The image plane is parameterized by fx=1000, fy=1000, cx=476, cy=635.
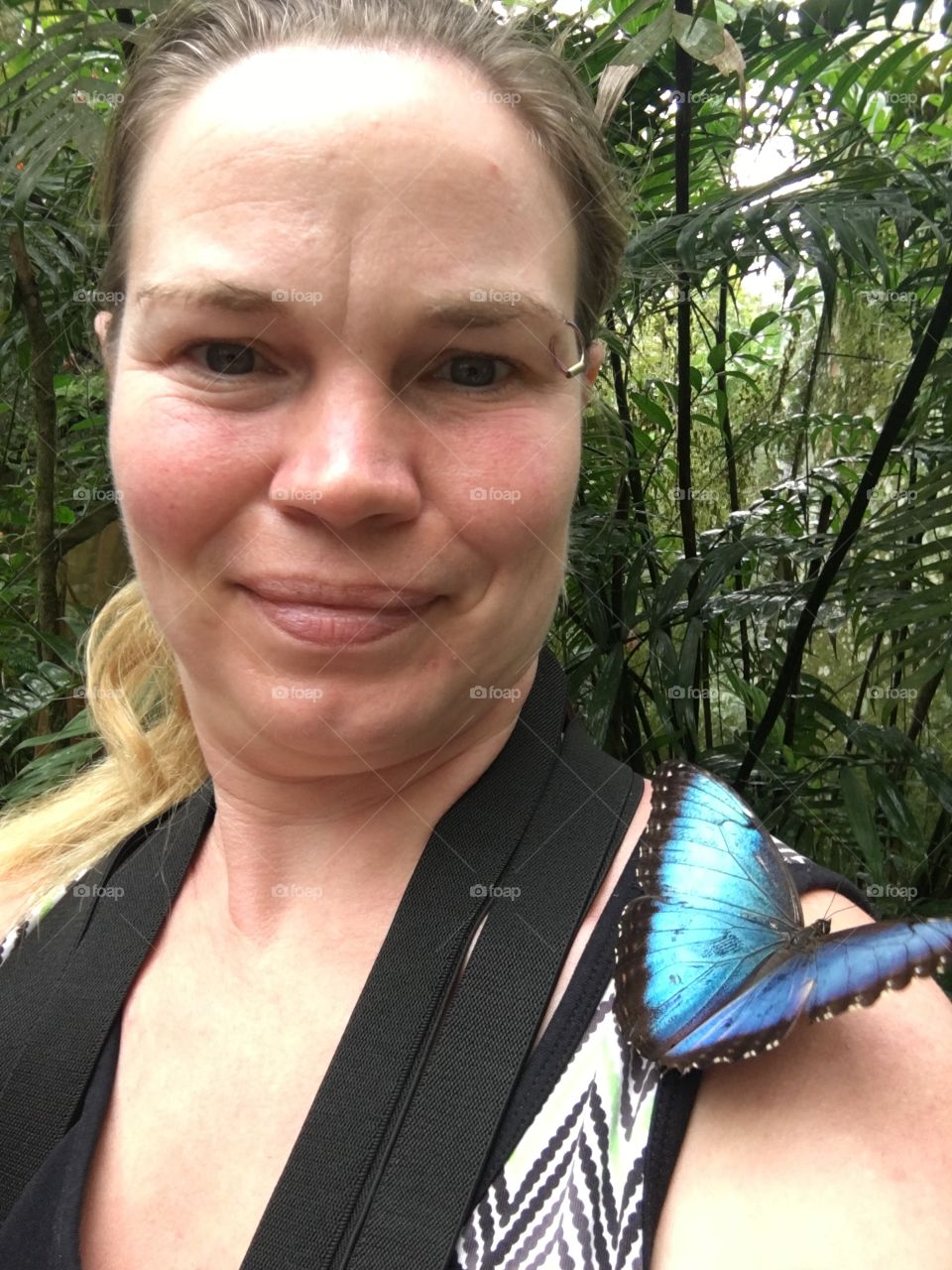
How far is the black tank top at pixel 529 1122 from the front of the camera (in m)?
0.50

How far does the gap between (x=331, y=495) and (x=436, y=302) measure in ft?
0.45

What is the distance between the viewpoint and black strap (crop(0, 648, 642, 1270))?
1.87 feet

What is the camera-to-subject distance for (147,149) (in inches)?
29.3

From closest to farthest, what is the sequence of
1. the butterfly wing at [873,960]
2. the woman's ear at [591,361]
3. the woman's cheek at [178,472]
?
the butterfly wing at [873,960] → the woman's cheek at [178,472] → the woman's ear at [591,361]

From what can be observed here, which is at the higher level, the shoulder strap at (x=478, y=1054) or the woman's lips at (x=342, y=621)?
the woman's lips at (x=342, y=621)

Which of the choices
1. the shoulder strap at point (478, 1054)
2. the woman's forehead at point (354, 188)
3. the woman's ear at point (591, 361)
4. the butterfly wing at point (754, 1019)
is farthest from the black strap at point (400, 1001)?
the woman's forehead at point (354, 188)

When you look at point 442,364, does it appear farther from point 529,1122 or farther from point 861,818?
point 861,818

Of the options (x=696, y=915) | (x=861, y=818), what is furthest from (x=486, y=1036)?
(x=861, y=818)

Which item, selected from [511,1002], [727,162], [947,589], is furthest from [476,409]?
[727,162]

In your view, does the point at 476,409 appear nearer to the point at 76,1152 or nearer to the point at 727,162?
the point at 76,1152

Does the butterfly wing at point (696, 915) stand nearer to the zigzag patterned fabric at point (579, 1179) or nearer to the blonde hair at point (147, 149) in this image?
the zigzag patterned fabric at point (579, 1179)

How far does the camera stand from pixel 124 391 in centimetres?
70

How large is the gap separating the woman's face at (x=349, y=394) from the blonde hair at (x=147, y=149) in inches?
1.5

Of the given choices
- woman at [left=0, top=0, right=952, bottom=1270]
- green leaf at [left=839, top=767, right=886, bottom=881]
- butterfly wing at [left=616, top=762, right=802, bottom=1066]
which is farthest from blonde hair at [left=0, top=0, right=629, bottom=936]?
green leaf at [left=839, top=767, right=886, bottom=881]
